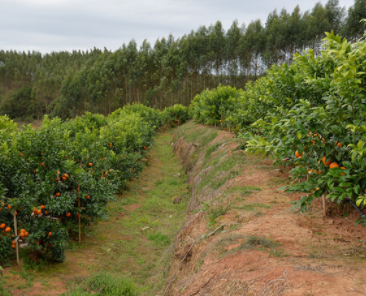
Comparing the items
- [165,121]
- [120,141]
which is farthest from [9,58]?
[120,141]

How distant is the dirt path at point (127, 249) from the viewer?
4.97m

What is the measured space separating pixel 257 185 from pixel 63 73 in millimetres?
74316

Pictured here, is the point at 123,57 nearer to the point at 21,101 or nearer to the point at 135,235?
the point at 21,101

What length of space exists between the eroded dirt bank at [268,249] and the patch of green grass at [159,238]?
1.87 metres

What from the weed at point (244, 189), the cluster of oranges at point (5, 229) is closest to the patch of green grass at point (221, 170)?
the weed at point (244, 189)

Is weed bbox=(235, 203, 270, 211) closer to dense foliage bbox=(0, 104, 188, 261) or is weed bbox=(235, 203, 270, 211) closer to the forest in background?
dense foliage bbox=(0, 104, 188, 261)

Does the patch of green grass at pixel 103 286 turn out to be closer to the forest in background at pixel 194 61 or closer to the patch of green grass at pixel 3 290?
the patch of green grass at pixel 3 290

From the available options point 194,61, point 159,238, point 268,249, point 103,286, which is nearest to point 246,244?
point 268,249

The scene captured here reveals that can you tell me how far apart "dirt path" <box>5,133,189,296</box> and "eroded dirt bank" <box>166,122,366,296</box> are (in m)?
1.34

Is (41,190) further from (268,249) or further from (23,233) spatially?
(268,249)

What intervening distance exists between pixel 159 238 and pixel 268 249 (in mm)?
4822

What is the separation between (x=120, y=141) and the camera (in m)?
12.1

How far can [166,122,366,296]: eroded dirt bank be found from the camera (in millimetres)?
2781

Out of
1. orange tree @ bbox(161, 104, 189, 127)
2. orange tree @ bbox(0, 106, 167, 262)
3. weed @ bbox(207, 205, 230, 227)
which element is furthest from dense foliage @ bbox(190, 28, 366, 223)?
orange tree @ bbox(161, 104, 189, 127)
